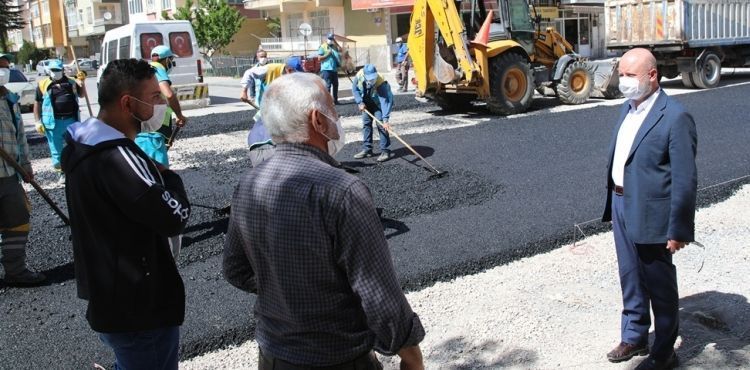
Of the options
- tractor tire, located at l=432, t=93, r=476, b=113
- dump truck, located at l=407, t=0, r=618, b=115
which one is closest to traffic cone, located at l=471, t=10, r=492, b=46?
dump truck, located at l=407, t=0, r=618, b=115

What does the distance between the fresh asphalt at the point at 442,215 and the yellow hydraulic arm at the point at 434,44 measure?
1.16 m

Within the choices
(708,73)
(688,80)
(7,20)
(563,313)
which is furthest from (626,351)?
(7,20)

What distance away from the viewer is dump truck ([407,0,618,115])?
11523 millimetres

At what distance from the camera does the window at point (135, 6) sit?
5217 centimetres

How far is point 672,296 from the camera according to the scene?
3.29 metres

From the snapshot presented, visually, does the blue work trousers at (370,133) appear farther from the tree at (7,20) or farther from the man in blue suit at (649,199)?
the tree at (7,20)

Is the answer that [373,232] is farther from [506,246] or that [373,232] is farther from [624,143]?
[506,246]

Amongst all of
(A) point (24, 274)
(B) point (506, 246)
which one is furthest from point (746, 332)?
(A) point (24, 274)

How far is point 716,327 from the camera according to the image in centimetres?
385

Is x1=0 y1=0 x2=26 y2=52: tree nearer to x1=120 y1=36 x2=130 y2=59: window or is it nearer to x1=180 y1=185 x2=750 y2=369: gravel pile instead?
x1=120 y1=36 x2=130 y2=59: window

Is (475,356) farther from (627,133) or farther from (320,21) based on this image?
(320,21)

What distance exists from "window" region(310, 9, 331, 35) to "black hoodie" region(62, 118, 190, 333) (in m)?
33.7

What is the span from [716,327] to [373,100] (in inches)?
235

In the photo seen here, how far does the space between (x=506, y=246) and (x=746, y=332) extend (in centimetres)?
197
